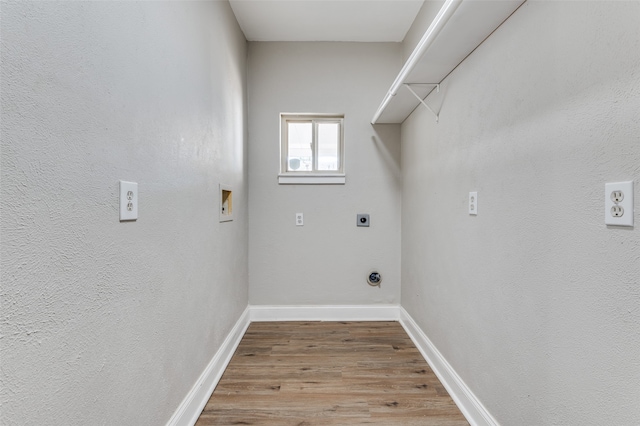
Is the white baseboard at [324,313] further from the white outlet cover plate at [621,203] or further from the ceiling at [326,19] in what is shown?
the ceiling at [326,19]

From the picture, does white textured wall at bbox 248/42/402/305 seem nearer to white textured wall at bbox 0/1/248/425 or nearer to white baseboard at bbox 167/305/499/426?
white baseboard at bbox 167/305/499/426

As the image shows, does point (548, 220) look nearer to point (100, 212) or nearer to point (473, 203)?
point (473, 203)

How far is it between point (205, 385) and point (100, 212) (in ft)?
3.91

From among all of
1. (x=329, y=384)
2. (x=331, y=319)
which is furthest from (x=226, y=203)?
(x=331, y=319)

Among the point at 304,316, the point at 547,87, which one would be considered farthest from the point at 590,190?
the point at 304,316

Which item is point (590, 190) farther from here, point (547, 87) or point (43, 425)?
point (43, 425)

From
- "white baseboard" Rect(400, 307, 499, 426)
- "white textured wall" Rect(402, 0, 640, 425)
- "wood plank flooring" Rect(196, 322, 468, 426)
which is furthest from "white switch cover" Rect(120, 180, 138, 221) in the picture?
"white baseboard" Rect(400, 307, 499, 426)

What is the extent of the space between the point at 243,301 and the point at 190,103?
5.40ft

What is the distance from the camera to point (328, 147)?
111 inches

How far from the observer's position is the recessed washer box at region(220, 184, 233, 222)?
1.93 metres

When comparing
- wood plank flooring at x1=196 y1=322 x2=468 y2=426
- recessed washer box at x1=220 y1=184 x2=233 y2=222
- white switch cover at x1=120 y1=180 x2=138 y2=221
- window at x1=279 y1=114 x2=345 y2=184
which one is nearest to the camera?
white switch cover at x1=120 y1=180 x2=138 y2=221

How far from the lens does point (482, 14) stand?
1.15 m

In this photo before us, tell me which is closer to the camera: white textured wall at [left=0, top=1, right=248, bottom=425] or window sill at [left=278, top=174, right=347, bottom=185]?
white textured wall at [left=0, top=1, right=248, bottom=425]

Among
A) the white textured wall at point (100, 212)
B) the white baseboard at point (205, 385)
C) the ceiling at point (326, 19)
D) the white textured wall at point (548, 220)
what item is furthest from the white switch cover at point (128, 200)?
the ceiling at point (326, 19)
